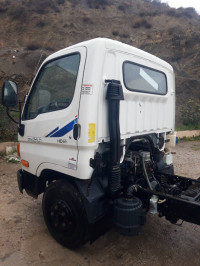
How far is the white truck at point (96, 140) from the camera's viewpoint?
99.2 inches

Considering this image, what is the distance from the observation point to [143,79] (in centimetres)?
312

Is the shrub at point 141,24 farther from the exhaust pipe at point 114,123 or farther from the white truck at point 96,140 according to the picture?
the exhaust pipe at point 114,123

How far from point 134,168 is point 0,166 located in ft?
16.6

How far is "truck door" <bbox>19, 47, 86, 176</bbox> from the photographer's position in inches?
104

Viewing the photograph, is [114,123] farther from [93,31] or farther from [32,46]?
[93,31]

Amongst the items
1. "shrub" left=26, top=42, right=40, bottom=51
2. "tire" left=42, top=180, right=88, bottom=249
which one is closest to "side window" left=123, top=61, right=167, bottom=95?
"tire" left=42, top=180, right=88, bottom=249

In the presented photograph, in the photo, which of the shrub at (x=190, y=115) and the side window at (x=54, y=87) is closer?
the side window at (x=54, y=87)

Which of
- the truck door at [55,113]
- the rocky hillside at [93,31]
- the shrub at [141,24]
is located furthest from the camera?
the shrub at [141,24]

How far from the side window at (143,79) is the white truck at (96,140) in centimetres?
1

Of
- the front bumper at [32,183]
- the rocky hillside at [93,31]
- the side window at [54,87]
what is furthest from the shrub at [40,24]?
the front bumper at [32,183]

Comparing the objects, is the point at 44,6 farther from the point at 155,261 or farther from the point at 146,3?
the point at 155,261

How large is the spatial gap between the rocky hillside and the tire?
533 inches

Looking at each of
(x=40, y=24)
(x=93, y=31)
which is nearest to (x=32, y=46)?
(x=40, y=24)

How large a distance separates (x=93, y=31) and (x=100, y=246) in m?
23.7
